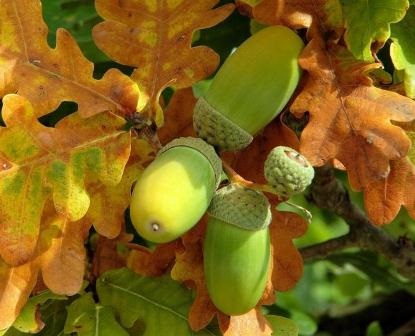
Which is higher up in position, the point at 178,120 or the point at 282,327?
the point at 178,120

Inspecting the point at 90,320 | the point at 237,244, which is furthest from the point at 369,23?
the point at 90,320

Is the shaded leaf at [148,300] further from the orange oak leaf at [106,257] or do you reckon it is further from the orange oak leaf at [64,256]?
the orange oak leaf at [64,256]

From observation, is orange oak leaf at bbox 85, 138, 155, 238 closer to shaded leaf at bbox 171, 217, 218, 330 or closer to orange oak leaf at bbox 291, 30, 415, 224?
shaded leaf at bbox 171, 217, 218, 330

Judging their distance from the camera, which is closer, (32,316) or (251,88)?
(251,88)

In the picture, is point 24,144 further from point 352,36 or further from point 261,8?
point 352,36

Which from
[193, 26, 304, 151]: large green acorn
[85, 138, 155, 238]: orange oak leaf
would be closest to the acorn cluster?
[193, 26, 304, 151]: large green acorn

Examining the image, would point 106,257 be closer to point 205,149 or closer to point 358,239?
point 205,149

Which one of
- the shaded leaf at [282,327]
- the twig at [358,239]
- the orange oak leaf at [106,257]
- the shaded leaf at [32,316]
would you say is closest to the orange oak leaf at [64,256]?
the shaded leaf at [32,316]

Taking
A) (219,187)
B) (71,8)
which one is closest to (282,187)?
(219,187)
